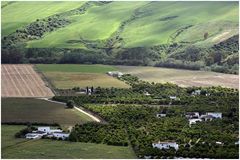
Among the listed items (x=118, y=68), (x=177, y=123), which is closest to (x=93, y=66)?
(x=118, y=68)

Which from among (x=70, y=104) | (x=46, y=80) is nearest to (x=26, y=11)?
(x=46, y=80)

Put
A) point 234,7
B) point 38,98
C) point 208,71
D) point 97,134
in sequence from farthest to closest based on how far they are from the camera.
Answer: point 234,7, point 208,71, point 38,98, point 97,134

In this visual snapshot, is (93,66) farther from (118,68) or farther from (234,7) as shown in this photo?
(234,7)

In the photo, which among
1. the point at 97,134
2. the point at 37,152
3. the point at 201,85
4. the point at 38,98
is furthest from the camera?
the point at 201,85

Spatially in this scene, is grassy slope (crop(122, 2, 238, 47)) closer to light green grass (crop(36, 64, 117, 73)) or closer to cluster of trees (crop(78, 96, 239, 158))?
light green grass (crop(36, 64, 117, 73))

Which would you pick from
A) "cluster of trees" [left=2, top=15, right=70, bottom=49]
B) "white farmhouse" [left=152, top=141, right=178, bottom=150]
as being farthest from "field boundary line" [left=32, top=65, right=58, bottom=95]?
"white farmhouse" [left=152, top=141, right=178, bottom=150]
